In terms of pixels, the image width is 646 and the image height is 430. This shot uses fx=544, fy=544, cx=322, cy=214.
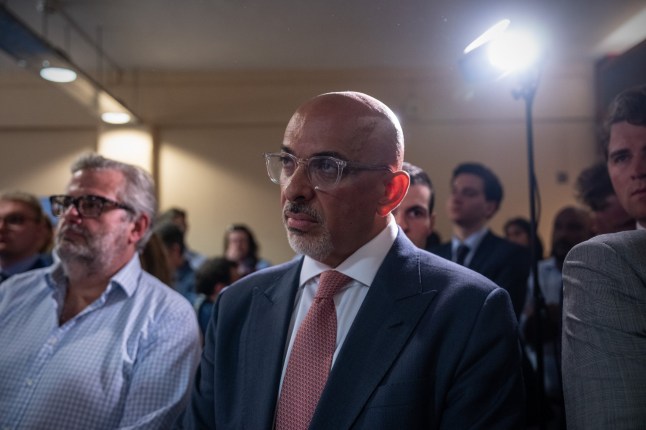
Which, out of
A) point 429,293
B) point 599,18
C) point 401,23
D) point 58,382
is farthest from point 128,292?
point 599,18

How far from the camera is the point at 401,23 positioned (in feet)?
4.37

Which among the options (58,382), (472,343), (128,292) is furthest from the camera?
(128,292)

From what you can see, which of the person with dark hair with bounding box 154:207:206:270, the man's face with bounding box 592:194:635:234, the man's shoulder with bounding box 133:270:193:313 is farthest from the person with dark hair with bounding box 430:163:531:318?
the person with dark hair with bounding box 154:207:206:270

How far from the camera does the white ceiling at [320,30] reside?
1.32 meters

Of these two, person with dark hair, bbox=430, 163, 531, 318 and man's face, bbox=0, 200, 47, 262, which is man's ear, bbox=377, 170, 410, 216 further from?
man's face, bbox=0, 200, 47, 262

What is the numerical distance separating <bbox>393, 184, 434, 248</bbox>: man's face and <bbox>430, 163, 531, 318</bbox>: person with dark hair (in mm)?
114

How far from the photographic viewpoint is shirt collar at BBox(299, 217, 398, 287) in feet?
3.93

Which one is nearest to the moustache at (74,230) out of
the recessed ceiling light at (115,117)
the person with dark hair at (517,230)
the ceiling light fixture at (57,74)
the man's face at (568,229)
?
the recessed ceiling light at (115,117)

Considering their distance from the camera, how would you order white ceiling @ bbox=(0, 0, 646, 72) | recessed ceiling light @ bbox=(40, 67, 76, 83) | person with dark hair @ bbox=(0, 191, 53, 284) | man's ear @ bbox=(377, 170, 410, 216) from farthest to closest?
recessed ceiling light @ bbox=(40, 67, 76, 83) < person with dark hair @ bbox=(0, 191, 53, 284) < white ceiling @ bbox=(0, 0, 646, 72) < man's ear @ bbox=(377, 170, 410, 216)

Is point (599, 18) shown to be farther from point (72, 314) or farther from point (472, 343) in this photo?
point (72, 314)

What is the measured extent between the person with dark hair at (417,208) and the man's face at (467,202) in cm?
34

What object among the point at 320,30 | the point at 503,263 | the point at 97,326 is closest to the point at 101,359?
the point at 97,326

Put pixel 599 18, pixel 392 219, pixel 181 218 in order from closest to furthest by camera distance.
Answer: pixel 392 219 → pixel 599 18 → pixel 181 218

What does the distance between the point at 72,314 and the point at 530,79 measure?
1.57 meters
